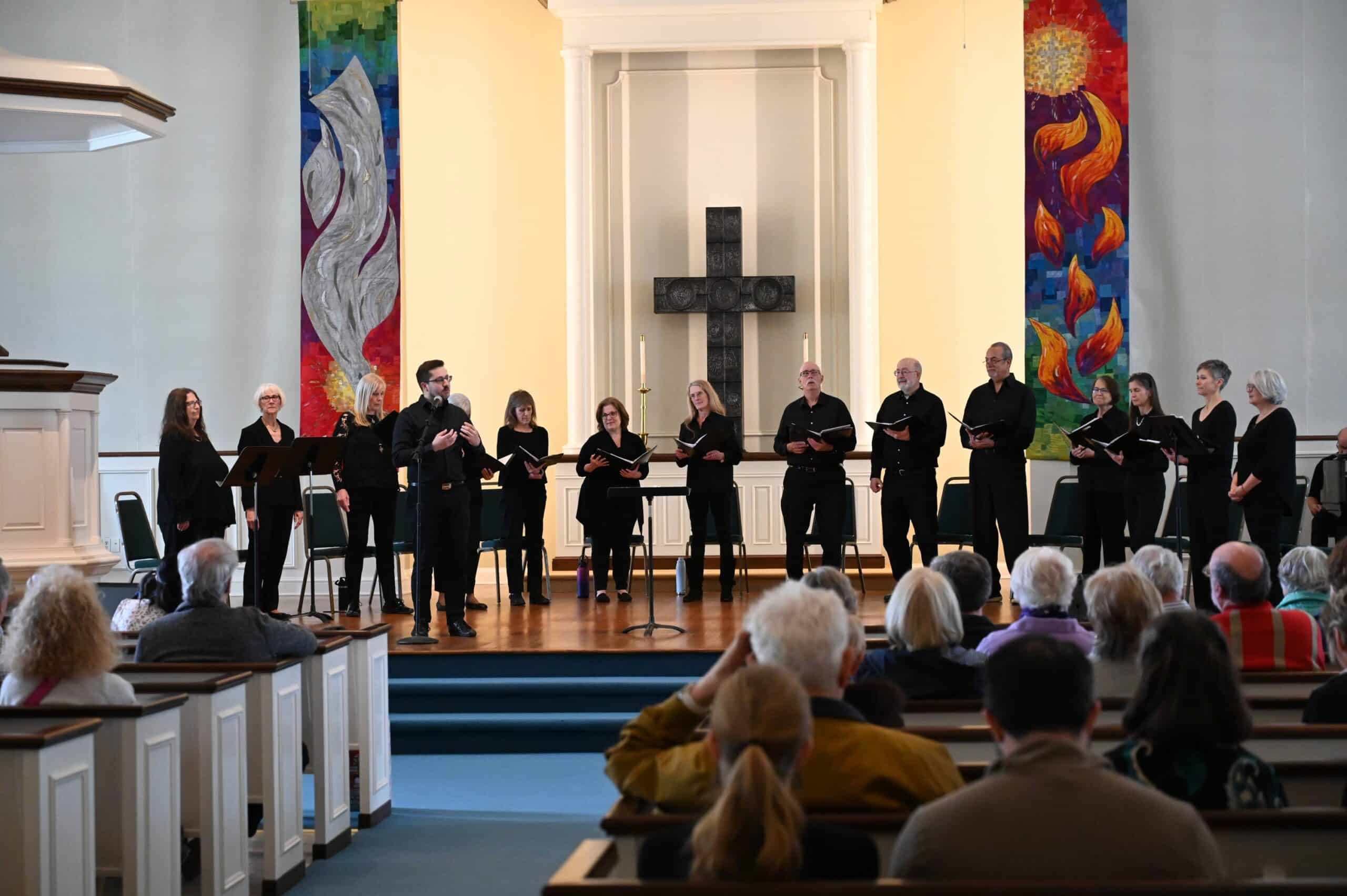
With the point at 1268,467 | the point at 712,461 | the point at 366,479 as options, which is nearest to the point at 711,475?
the point at 712,461

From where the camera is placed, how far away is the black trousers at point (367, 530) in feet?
27.8

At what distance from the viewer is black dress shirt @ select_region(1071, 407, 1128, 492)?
816 cm

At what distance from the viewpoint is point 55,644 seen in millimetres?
3514

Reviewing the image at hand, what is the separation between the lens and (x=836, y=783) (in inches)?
89.4

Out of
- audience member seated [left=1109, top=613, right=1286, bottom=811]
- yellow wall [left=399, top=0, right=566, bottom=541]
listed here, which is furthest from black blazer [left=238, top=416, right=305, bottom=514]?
audience member seated [left=1109, top=613, right=1286, bottom=811]

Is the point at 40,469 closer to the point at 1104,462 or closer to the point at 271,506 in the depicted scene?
the point at 271,506

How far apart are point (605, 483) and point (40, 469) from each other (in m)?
3.23

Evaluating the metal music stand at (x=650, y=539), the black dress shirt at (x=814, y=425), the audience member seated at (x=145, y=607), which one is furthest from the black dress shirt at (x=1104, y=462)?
the audience member seated at (x=145, y=607)

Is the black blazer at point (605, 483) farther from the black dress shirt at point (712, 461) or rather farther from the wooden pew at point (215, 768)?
the wooden pew at point (215, 768)

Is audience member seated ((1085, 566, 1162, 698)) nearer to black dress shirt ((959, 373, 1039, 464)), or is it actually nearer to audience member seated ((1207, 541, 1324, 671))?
audience member seated ((1207, 541, 1324, 671))

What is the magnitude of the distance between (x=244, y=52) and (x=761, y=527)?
17.3 feet

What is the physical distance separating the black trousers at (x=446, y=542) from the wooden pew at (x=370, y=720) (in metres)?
1.88

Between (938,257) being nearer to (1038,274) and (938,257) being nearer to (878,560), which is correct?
(1038,274)

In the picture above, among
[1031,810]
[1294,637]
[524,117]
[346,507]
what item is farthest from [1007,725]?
[524,117]
